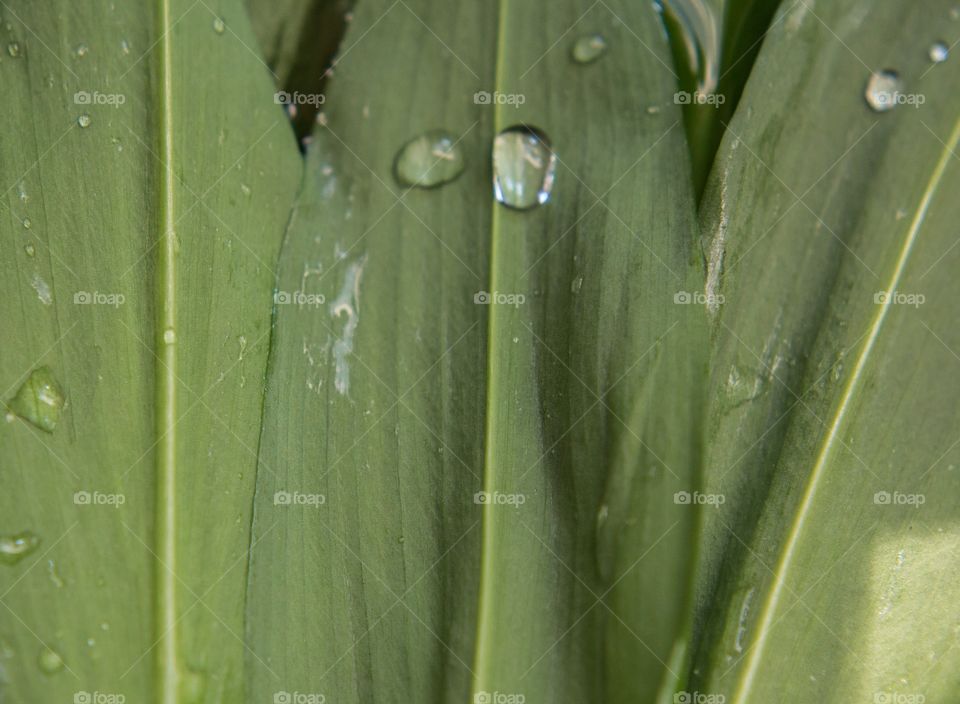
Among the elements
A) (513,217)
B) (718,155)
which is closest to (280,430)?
(513,217)

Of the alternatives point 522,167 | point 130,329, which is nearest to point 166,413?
point 130,329

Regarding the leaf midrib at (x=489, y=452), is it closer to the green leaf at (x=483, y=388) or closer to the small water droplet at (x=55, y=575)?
the green leaf at (x=483, y=388)

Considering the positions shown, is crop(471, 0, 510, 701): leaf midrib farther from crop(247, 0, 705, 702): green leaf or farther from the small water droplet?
the small water droplet

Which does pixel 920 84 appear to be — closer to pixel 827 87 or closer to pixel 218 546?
pixel 827 87

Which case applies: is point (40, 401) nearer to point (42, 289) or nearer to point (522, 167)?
point (42, 289)

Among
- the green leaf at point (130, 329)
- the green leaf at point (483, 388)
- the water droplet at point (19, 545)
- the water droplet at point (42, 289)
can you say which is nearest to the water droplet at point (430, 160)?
the green leaf at point (483, 388)

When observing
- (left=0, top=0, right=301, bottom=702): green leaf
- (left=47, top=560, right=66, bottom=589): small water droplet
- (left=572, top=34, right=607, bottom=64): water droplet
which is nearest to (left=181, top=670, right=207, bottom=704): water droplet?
(left=0, top=0, right=301, bottom=702): green leaf

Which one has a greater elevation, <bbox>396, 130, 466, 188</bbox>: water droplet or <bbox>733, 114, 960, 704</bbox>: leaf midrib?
<bbox>396, 130, 466, 188</bbox>: water droplet
